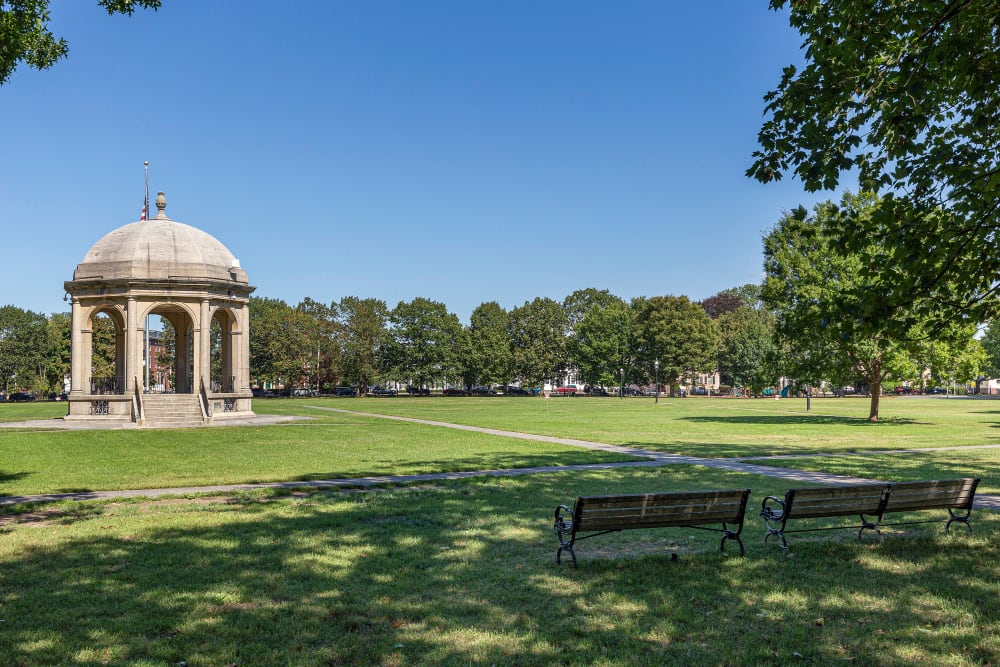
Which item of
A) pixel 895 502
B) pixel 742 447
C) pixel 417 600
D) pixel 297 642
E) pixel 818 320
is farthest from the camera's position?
pixel 742 447

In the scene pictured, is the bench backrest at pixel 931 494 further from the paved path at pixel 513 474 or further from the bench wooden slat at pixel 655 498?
the paved path at pixel 513 474

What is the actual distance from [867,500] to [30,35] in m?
13.9

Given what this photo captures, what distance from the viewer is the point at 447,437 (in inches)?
1058

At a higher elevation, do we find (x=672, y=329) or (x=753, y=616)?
(x=672, y=329)

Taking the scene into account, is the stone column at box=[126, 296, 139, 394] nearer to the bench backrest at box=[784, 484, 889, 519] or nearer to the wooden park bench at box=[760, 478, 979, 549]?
the wooden park bench at box=[760, 478, 979, 549]

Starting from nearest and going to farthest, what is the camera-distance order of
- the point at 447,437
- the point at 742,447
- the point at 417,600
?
the point at 417,600 < the point at 742,447 < the point at 447,437

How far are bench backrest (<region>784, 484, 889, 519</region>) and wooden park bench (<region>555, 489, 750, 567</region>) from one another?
0.58 metres

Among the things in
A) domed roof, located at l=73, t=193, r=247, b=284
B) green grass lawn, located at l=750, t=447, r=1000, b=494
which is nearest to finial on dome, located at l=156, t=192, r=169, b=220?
domed roof, located at l=73, t=193, r=247, b=284

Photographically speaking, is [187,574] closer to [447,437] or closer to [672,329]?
[447,437]

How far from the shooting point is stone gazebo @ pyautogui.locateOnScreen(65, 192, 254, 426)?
3600 centimetres

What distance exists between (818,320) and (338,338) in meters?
96.0

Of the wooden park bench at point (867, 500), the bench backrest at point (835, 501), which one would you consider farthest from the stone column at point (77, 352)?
the bench backrest at point (835, 501)

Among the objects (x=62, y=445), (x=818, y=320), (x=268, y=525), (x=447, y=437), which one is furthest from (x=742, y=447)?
(x=62, y=445)

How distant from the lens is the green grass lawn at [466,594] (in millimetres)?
5664
